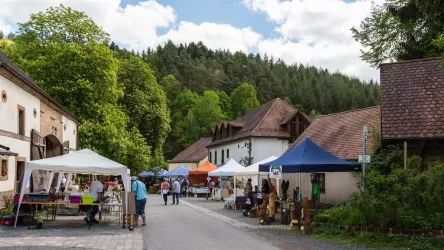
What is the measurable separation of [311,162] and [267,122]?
96.4 ft

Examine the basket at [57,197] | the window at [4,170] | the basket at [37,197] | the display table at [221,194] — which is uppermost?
the window at [4,170]

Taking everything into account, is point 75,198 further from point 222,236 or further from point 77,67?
point 77,67

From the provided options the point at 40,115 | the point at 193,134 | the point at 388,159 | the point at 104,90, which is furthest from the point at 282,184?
the point at 193,134

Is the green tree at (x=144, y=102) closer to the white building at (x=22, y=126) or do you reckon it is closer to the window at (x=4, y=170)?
the white building at (x=22, y=126)

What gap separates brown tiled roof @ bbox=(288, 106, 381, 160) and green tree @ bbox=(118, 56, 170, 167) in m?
25.3

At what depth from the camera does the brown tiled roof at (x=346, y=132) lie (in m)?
23.7

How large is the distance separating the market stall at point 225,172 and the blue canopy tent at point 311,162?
512 inches

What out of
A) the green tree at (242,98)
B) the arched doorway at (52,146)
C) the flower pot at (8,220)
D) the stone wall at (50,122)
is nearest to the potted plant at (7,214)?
the flower pot at (8,220)

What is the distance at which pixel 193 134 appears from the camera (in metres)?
80.6

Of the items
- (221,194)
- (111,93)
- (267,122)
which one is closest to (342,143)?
(221,194)

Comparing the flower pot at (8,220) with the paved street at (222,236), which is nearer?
the paved street at (222,236)

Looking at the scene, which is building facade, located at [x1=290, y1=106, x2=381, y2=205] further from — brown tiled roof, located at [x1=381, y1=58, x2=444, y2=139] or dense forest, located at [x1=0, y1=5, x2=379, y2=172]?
dense forest, located at [x1=0, y1=5, x2=379, y2=172]

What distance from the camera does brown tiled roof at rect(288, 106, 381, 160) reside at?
77.9ft

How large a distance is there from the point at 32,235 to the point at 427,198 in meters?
10.9
